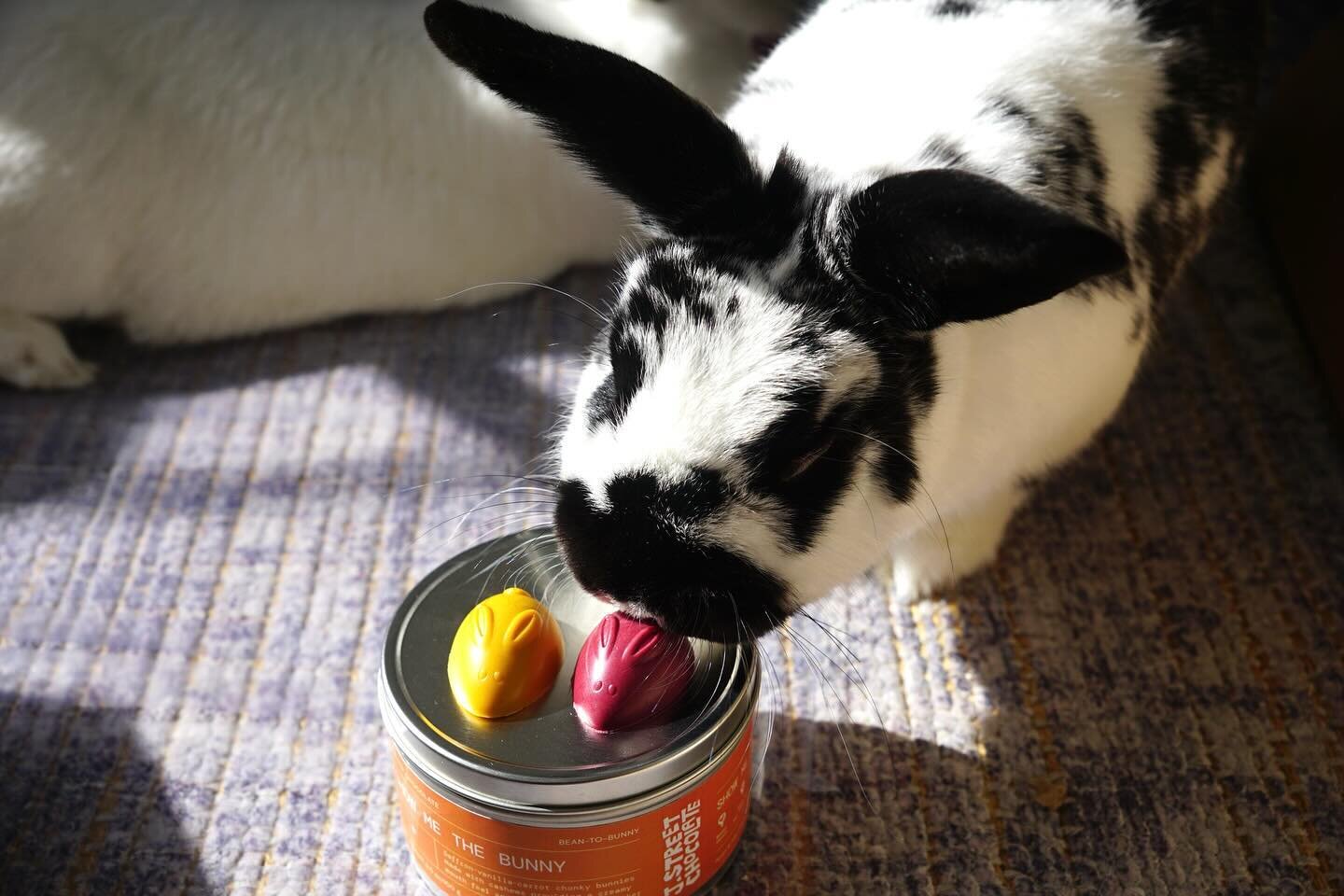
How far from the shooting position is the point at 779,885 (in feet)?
2.89

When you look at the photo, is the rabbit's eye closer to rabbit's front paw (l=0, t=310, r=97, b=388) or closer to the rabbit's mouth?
the rabbit's mouth

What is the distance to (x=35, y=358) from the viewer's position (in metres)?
1.30

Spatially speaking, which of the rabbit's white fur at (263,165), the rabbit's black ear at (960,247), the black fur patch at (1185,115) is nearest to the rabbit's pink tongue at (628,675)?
the rabbit's black ear at (960,247)

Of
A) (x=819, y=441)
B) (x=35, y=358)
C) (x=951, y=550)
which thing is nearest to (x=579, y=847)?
(x=819, y=441)

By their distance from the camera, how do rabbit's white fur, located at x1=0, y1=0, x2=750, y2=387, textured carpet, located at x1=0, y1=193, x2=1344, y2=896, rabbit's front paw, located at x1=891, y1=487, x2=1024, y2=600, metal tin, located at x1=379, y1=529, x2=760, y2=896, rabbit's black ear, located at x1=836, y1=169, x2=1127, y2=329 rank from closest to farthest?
rabbit's black ear, located at x1=836, y1=169, x2=1127, y2=329
metal tin, located at x1=379, y1=529, x2=760, y2=896
textured carpet, located at x1=0, y1=193, x2=1344, y2=896
rabbit's front paw, located at x1=891, y1=487, x2=1024, y2=600
rabbit's white fur, located at x1=0, y1=0, x2=750, y2=387

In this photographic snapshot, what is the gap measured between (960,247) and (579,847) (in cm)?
42

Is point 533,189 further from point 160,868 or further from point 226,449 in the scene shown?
point 160,868

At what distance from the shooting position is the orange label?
2.40 feet

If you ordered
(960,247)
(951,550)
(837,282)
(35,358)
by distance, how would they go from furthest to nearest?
(35,358) < (951,550) < (837,282) < (960,247)

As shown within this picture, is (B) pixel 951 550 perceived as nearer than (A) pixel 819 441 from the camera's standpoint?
Answer: No

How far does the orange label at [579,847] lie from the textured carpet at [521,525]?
0.33 ft

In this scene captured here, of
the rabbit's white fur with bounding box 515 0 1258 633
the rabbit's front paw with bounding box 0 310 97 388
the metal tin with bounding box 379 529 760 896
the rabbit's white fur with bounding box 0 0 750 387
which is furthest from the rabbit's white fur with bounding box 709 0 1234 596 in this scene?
the rabbit's front paw with bounding box 0 310 97 388

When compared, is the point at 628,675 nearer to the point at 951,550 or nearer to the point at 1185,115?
the point at 951,550

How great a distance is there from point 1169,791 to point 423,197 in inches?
39.7
